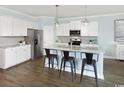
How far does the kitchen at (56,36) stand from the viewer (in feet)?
16.0

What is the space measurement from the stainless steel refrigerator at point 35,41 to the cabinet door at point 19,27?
424 mm

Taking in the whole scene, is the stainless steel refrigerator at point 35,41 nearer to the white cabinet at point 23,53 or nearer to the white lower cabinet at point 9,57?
the white cabinet at point 23,53

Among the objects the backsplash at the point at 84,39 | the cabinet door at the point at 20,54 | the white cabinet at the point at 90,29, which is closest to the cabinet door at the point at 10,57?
the cabinet door at the point at 20,54

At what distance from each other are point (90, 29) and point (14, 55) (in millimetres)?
4247

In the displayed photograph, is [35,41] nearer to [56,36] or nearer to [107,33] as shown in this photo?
[56,36]

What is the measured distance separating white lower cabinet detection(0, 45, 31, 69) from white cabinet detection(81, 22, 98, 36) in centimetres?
320

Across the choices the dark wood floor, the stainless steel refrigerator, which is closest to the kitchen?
the stainless steel refrigerator

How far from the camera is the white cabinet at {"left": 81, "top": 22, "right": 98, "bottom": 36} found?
274 inches

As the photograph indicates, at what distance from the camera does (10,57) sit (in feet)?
16.6

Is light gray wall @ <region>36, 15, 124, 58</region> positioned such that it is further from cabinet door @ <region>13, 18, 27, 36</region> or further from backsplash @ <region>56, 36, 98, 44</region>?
cabinet door @ <region>13, 18, 27, 36</region>

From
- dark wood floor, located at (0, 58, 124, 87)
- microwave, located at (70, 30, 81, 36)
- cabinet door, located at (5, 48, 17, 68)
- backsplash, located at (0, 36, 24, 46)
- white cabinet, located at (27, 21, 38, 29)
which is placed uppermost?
white cabinet, located at (27, 21, 38, 29)

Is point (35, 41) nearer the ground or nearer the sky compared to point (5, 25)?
nearer the ground

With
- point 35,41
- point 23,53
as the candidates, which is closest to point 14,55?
point 23,53

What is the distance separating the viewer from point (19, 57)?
224 inches
